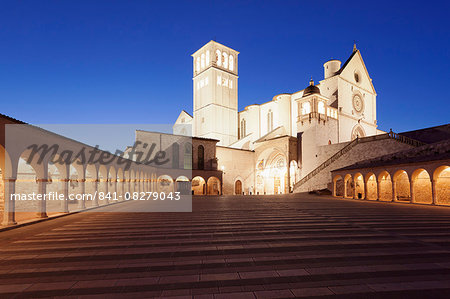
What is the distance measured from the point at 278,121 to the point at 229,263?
46.2 m

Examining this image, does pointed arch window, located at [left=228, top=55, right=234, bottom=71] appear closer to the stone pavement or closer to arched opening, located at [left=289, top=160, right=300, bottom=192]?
arched opening, located at [left=289, top=160, right=300, bottom=192]

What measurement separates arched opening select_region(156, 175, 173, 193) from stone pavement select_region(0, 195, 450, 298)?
93.8 feet

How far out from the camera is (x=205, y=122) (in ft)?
185

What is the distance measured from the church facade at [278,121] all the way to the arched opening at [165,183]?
9259 millimetres

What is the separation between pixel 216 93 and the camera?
5594 cm

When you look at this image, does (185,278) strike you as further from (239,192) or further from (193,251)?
(239,192)

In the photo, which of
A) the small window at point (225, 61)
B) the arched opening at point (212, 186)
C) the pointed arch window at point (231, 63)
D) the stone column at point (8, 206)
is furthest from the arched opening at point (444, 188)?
the pointed arch window at point (231, 63)

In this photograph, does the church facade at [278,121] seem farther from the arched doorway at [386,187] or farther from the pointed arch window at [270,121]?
the arched doorway at [386,187]

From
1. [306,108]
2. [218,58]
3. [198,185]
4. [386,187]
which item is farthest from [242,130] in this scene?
[386,187]

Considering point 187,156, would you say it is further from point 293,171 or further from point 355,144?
point 355,144

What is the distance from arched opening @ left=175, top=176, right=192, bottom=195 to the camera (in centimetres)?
3772

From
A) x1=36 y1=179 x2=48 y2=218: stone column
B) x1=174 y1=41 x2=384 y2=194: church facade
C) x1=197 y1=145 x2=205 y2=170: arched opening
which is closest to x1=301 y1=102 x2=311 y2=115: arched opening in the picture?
x1=174 y1=41 x2=384 y2=194: church facade

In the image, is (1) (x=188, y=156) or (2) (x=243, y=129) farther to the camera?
(2) (x=243, y=129)

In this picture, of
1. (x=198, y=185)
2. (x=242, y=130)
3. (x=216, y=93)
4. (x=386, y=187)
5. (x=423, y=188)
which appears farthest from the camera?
(x=242, y=130)
